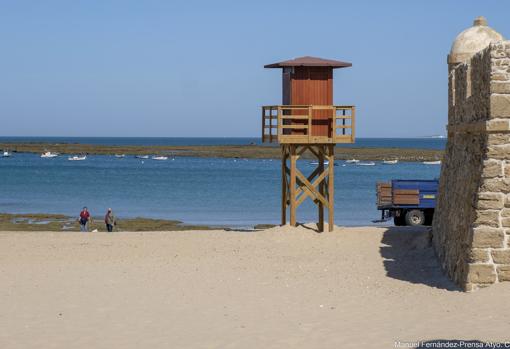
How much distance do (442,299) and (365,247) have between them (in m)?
7.91

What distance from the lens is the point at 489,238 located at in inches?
610

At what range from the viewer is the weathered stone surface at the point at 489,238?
15484 millimetres

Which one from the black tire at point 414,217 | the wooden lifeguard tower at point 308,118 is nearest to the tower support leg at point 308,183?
the wooden lifeguard tower at point 308,118

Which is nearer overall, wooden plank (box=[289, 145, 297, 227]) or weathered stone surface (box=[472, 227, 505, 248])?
weathered stone surface (box=[472, 227, 505, 248])

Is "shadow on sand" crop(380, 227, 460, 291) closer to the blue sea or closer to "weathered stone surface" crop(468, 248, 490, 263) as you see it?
"weathered stone surface" crop(468, 248, 490, 263)

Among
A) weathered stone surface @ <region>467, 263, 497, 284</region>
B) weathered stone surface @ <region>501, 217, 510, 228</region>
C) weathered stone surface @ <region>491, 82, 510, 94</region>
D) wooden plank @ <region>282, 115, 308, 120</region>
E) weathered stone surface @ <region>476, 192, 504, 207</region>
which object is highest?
weathered stone surface @ <region>491, 82, 510, 94</region>

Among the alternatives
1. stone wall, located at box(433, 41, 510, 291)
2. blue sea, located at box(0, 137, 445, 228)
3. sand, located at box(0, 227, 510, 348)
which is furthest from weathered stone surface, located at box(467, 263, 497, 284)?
blue sea, located at box(0, 137, 445, 228)

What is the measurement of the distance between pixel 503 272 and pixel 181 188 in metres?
61.1

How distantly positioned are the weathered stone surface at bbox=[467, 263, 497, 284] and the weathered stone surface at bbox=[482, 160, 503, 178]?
165 cm

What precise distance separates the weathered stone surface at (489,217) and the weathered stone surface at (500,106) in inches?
69.3

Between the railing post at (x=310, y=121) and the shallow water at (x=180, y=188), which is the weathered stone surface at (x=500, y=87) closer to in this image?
the railing post at (x=310, y=121)

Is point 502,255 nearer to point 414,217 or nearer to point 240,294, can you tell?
point 240,294

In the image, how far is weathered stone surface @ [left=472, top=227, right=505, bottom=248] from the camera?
1548 centimetres

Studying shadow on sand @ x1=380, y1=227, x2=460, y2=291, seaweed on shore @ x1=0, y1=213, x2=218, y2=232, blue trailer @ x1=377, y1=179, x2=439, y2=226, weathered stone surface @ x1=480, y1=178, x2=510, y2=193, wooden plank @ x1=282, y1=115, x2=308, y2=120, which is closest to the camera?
weathered stone surface @ x1=480, y1=178, x2=510, y2=193
